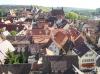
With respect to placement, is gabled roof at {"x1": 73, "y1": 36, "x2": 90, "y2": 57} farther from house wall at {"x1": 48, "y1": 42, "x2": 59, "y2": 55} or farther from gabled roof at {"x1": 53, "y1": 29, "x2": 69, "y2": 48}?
gabled roof at {"x1": 53, "y1": 29, "x2": 69, "y2": 48}

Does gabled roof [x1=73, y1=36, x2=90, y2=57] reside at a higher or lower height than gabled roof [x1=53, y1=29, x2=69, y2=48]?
higher

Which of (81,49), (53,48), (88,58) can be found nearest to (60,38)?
(53,48)

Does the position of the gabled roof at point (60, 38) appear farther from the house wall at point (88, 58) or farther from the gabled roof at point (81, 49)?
the house wall at point (88, 58)

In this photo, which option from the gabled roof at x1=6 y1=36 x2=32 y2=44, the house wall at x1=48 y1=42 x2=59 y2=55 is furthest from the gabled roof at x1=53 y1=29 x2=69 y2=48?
the gabled roof at x1=6 y1=36 x2=32 y2=44

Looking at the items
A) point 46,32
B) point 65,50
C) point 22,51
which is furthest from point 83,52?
point 46,32

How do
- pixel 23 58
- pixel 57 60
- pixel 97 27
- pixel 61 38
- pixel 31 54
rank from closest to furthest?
pixel 57 60
pixel 23 58
pixel 31 54
pixel 61 38
pixel 97 27

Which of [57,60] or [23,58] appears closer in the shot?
[57,60]

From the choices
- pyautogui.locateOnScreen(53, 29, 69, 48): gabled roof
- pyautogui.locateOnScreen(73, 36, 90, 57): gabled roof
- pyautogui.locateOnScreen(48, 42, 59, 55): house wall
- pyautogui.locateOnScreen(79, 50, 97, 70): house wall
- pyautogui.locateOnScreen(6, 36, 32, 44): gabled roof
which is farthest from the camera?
pyautogui.locateOnScreen(6, 36, 32, 44): gabled roof

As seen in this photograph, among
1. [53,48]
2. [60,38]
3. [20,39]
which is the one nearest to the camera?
[53,48]

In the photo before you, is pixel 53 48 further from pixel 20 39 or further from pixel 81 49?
pixel 20 39

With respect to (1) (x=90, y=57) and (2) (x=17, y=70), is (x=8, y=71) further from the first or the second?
(1) (x=90, y=57)

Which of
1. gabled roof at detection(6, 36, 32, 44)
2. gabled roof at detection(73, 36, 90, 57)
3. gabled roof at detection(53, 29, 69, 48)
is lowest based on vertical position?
gabled roof at detection(6, 36, 32, 44)
